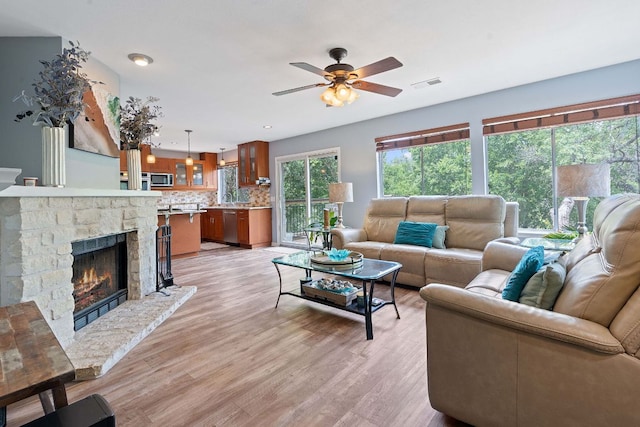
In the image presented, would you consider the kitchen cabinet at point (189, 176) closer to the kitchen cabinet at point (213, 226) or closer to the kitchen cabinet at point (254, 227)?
the kitchen cabinet at point (213, 226)

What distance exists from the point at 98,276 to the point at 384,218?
3.50 metres

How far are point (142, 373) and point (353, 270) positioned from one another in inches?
66.0

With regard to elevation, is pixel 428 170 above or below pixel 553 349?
above

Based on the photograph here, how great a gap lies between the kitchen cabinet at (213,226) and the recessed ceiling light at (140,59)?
4.85 metres

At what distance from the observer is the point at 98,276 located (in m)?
2.87

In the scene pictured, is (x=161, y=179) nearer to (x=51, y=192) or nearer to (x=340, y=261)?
(x=51, y=192)

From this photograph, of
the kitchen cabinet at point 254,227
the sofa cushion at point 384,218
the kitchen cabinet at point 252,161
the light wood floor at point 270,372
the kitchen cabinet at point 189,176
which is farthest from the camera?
the kitchen cabinet at point 189,176

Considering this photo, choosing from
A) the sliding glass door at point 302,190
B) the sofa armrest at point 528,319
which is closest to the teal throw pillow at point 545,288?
the sofa armrest at point 528,319

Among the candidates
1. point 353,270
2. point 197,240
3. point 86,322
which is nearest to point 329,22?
point 353,270

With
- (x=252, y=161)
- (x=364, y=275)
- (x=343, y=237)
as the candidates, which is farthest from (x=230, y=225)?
(x=364, y=275)

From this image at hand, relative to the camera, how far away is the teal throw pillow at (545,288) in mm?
1447

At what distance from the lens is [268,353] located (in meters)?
2.21

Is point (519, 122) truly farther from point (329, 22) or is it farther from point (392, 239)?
point (329, 22)

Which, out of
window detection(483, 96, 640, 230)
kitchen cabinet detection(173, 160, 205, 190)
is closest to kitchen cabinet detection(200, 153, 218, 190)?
kitchen cabinet detection(173, 160, 205, 190)
